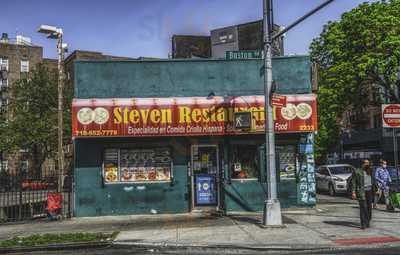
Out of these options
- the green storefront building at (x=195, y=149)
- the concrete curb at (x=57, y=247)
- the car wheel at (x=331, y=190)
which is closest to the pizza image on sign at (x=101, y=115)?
the green storefront building at (x=195, y=149)

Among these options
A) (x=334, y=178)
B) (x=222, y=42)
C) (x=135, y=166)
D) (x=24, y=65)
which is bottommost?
(x=334, y=178)

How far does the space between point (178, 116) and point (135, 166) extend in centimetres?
242

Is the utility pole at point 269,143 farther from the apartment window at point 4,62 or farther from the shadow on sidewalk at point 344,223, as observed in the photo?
the apartment window at point 4,62

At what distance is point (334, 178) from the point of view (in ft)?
91.7

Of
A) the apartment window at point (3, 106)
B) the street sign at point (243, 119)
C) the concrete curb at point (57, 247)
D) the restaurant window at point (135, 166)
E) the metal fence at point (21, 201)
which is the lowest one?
the concrete curb at point (57, 247)

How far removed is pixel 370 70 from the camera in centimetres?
3638

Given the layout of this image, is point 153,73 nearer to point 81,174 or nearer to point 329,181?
point 81,174

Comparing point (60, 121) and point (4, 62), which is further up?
point (4, 62)

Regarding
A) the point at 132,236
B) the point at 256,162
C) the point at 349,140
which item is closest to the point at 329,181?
the point at 256,162

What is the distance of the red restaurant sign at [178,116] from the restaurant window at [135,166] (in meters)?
1.25

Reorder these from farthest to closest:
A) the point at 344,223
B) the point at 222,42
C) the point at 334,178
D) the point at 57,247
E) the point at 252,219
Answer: the point at 222,42, the point at 334,178, the point at 252,219, the point at 344,223, the point at 57,247

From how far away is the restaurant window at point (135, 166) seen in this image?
1859 cm

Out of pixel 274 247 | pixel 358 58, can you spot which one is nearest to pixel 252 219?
pixel 274 247

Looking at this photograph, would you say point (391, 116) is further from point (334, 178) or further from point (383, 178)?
point (334, 178)
